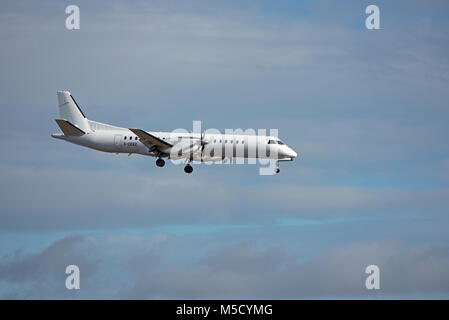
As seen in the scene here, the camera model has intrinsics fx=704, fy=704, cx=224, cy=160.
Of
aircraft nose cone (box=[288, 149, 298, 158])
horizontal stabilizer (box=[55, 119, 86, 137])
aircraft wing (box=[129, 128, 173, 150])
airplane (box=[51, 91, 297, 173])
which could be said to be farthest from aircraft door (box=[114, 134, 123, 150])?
aircraft nose cone (box=[288, 149, 298, 158])

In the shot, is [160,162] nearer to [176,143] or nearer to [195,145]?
[176,143]

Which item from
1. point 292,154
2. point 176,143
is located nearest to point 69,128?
point 176,143

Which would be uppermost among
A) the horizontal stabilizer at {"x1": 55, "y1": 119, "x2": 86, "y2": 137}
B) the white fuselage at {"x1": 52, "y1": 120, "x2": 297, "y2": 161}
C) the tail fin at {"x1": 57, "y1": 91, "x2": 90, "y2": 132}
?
the tail fin at {"x1": 57, "y1": 91, "x2": 90, "y2": 132}

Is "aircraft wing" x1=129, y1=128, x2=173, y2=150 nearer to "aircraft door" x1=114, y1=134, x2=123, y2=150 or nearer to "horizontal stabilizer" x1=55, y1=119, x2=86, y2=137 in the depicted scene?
"aircraft door" x1=114, y1=134, x2=123, y2=150

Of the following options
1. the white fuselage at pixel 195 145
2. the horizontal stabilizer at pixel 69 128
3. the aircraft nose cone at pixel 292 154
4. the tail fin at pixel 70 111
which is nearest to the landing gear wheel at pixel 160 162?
the white fuselage at pixel 195 145

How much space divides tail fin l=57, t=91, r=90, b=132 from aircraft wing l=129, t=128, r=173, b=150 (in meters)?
8.15

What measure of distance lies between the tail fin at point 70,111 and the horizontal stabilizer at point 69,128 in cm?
191

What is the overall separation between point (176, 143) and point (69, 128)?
36.6 ft

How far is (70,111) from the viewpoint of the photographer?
248 feet

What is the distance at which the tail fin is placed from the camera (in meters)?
74.6
